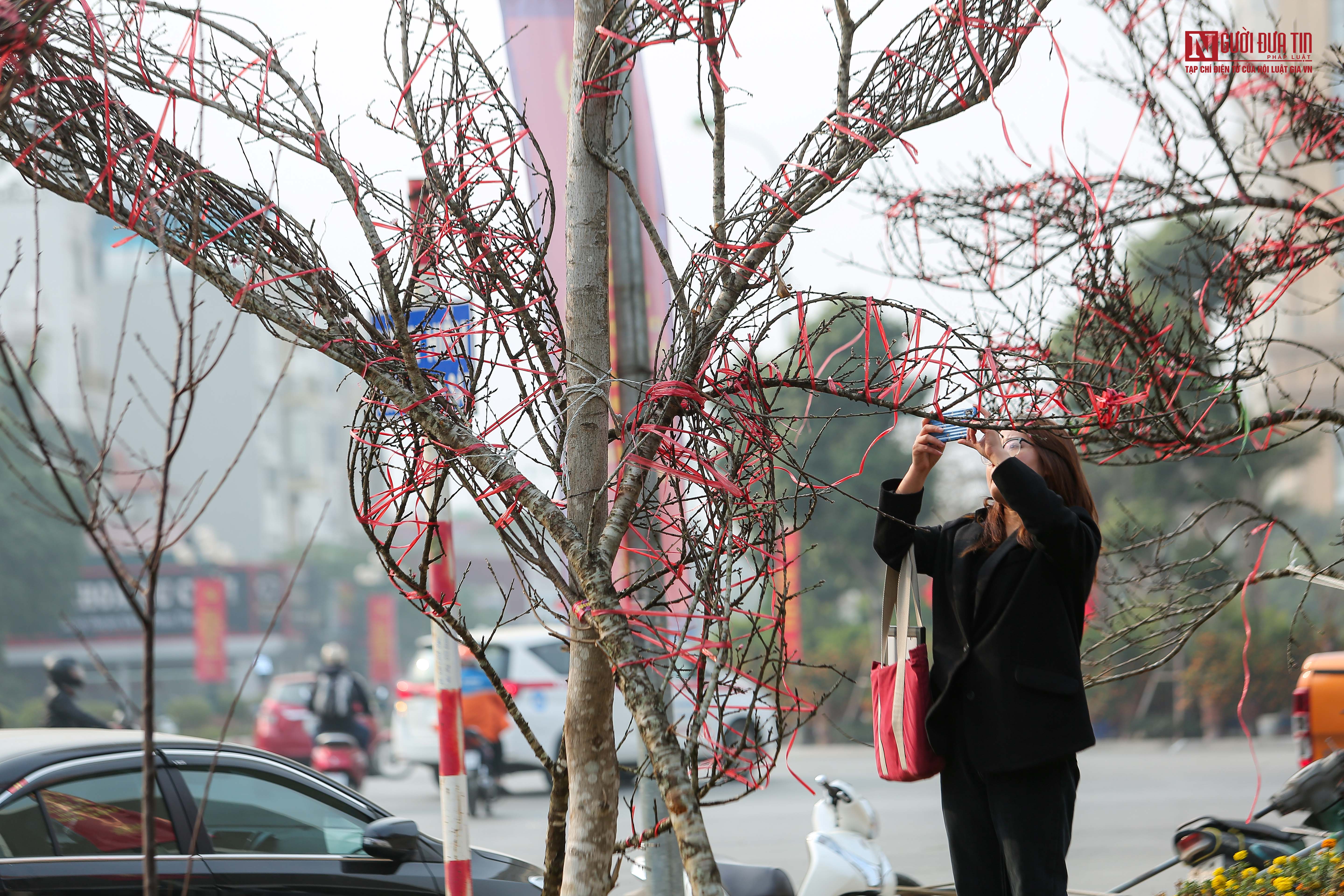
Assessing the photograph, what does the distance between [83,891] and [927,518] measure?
24019 mm

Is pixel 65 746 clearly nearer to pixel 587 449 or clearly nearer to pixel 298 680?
pixel 587 449

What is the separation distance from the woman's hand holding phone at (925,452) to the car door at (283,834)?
2.15 meters

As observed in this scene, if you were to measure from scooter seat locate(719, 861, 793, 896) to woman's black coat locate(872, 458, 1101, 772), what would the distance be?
150 centimetres

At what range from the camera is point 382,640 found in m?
45.9

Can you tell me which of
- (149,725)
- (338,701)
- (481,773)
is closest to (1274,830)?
(149,725)

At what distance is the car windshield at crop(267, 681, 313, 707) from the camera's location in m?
14.7

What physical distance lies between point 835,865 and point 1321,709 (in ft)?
7.89

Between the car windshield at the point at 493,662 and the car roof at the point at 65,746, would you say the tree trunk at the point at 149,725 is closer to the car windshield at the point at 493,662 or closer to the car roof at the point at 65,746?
the car roof at the point at 65,746

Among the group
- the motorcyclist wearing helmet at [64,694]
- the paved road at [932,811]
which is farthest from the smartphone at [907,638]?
the motorcyclist wearing helmet at [64,694]

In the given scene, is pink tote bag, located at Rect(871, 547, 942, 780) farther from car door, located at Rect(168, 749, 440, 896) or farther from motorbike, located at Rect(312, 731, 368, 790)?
motorbike, located at Rect(312, 731, 368, 790)

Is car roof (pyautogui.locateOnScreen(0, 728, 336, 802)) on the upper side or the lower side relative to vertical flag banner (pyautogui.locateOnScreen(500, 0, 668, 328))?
lower

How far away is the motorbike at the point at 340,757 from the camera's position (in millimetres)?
11602

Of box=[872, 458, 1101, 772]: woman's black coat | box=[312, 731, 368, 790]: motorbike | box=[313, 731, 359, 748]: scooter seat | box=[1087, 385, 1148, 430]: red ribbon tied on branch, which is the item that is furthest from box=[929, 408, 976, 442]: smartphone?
box=[313, 731, 359, 748]: scooter seat

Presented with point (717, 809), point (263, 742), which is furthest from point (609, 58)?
point (263, 742)
